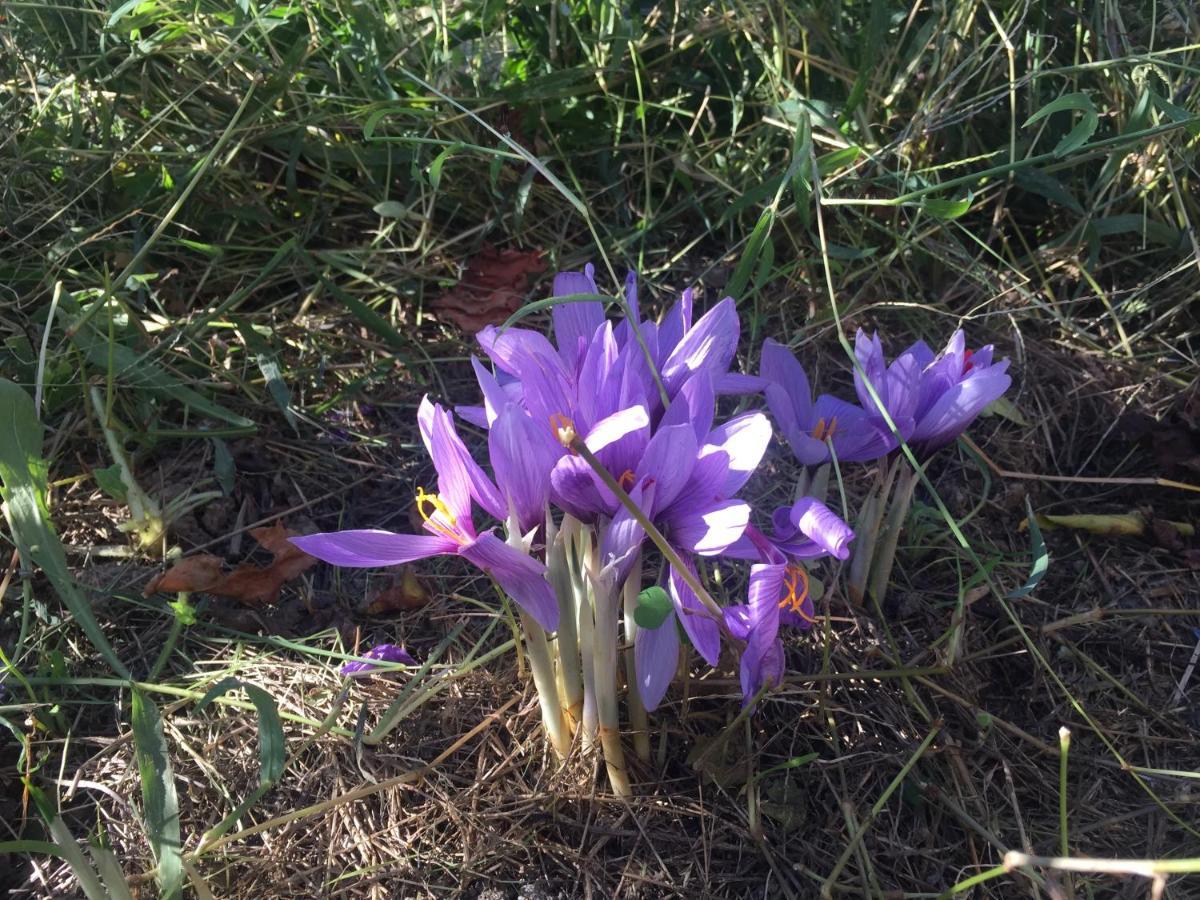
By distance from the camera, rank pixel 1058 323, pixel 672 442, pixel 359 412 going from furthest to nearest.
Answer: pixel 1058 323 → pixel 359 412 → pixel 672 442

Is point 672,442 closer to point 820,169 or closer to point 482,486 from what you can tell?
point 482,486

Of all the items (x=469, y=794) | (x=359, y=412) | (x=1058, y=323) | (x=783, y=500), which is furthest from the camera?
(x=1058, y=323)

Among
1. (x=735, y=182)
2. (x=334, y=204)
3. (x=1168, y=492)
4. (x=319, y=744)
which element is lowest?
(x=1168, y=492)

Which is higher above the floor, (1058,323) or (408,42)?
(408,42)

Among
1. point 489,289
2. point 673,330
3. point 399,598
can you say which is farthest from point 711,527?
point 489,289

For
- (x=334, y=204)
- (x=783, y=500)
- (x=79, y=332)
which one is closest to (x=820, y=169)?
(x=783, y=500)

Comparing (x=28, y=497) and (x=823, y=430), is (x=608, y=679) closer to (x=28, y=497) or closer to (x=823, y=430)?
(x=823, y=430)

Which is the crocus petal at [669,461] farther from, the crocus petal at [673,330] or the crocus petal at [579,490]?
the crocus petal at [673,330]

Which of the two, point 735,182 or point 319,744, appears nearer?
point 319,744
